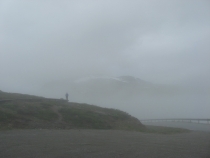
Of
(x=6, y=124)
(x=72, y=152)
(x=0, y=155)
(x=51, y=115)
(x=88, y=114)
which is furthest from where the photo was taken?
(x=88, y=114)

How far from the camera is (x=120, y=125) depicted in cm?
2817

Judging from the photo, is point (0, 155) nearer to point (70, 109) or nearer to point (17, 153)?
point (17, 153)

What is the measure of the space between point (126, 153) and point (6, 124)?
13.2 meters

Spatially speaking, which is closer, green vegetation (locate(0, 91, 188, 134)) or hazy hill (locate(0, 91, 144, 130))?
green vegetation (locate(0, 91, 188, 134))

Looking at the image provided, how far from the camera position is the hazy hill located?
2308 centimetres

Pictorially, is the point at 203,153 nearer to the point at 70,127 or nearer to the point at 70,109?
the point at 70,127

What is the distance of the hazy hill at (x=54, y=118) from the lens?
2308 cm

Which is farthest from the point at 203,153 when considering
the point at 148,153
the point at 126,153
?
the point at 126,153

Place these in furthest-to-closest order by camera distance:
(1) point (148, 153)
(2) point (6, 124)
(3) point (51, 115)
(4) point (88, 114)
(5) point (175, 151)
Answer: (4) point (88, 114) → (3) point (51, 115) → (2) point (6, 124) → (5) point (175, 151) → (1) point (148, 153)

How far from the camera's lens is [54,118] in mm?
26062

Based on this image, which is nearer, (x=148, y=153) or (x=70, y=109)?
(x=148, y=153)

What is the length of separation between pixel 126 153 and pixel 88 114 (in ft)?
55.9

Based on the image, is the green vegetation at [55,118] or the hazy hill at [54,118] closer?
the green vegetation at [55,118]

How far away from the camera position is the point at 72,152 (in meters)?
12.0
